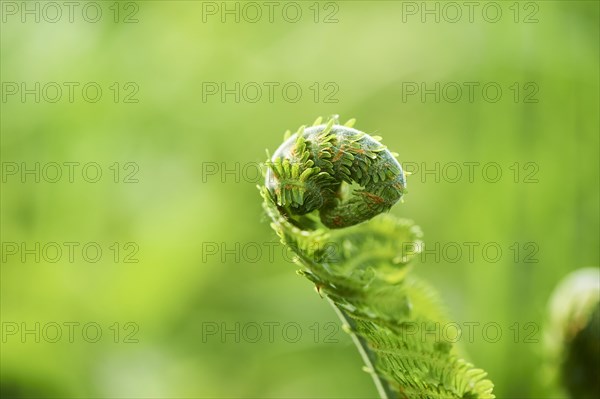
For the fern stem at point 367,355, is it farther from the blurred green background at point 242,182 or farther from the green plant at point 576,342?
the blurred green background at point 242,182

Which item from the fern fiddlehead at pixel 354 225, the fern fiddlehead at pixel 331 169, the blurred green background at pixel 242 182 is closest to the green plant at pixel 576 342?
the fern fiddlehead at pixel 354 225

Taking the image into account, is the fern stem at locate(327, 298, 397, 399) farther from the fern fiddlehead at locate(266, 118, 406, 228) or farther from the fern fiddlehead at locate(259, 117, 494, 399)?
the fern fiddlehead at locate(266, 118, 406, 228)

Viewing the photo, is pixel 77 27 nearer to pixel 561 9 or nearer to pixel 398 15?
pixel 398 15

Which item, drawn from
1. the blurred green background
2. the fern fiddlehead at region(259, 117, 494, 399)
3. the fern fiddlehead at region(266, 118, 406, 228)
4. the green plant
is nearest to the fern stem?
the fern fiddlehead at region(259, 117, 494, 399)

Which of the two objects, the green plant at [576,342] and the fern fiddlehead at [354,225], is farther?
the green plant at [576,342]

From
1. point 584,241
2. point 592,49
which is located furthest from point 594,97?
point 584,241

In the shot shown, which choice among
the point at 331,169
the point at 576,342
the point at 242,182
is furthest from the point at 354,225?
the point at 242,182
